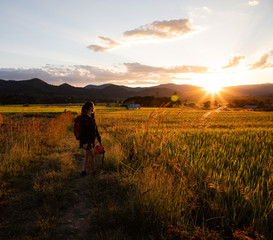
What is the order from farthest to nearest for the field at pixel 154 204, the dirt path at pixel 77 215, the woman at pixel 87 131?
the woman at pixel 87 131 < the dirt path at pixel 77 215 < the field at pixel 154 204

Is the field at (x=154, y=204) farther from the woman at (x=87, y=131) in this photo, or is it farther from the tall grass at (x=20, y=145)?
the woman at (x=87, y=131)

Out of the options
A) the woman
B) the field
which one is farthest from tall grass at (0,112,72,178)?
the woman

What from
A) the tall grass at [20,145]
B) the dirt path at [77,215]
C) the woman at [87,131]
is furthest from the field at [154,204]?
the woman at [87,131]

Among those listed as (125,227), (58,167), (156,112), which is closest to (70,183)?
(58,167)

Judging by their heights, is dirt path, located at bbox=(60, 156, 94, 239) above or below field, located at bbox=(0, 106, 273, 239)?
below

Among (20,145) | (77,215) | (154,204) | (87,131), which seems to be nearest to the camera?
(154,204)

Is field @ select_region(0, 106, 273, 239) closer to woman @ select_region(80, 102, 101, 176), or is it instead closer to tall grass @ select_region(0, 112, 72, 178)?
tall grass @ select_region(0, 112, 72, 178)

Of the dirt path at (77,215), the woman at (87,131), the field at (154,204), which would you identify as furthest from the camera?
the woman at (87,131)

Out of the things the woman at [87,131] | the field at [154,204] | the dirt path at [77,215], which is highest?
the woman at [87,131]

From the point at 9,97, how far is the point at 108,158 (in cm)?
10335

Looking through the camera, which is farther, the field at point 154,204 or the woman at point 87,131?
the woman at point 87,131

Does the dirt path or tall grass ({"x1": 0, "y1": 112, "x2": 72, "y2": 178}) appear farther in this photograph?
tall grass ({"x1": 0, "y1": 112, "x2": 72, "y2": 178})

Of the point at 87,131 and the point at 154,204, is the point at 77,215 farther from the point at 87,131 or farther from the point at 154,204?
the point at 87,131

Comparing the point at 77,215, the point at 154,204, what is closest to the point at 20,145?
the point at 77,215
